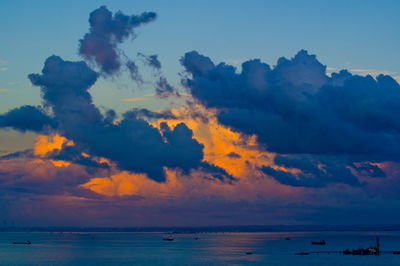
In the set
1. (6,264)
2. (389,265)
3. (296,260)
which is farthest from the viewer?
(296,260)

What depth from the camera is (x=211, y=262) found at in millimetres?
172750

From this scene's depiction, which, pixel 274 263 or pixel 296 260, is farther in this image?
pixel 296 260

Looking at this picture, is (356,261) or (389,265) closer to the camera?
(389,265)

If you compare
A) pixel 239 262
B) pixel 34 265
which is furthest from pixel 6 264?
pixel 239 262

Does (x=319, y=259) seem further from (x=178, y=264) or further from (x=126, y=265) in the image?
(x=126, y=265)

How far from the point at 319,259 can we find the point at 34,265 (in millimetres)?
87073

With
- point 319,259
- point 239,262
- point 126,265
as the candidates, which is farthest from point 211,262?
point 319,259

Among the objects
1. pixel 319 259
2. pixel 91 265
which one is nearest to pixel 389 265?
pixel 319 259

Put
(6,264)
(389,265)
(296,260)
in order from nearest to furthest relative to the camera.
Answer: (389,265)
(6,264)
(296,260)

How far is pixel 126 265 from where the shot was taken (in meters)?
166

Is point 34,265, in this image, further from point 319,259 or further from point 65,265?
point 319,259

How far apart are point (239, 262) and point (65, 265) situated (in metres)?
50.9

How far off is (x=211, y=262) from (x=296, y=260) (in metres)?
28.2

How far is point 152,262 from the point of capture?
576ft
